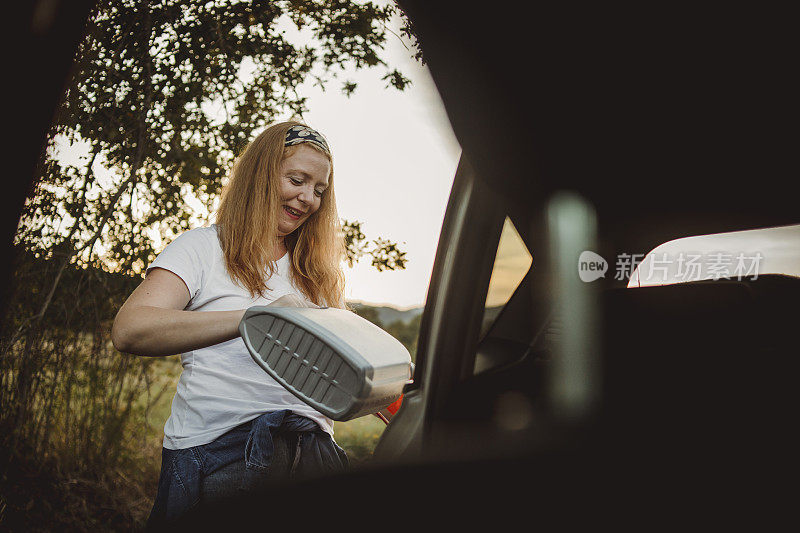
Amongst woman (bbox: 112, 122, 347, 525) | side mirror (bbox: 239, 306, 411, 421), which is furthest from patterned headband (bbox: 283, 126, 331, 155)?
side mirror (bbox: 239, 306, 411, 421)

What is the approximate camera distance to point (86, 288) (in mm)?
4043

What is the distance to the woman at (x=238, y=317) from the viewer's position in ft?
4.55

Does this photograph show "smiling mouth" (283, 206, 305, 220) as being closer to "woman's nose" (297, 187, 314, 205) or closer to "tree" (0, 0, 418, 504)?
"woman's nose" (297, 187, 314, 205)

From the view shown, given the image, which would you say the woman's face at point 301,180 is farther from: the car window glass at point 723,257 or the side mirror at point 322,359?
the car window glass at point 723,257

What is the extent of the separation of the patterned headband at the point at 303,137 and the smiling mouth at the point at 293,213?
0.68 ft

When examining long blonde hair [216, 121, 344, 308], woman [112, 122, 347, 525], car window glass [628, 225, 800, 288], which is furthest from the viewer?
long blonde hair [216, 121, 344, 308]

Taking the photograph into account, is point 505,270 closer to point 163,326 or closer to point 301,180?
point 163,326

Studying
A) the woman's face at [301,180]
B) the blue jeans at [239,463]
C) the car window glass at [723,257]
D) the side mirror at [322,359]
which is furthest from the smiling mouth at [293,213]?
the car window glass at [723,257]

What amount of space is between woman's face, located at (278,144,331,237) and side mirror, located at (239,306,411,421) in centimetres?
104

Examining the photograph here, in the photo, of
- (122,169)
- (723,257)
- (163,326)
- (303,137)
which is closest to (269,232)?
(303,137)

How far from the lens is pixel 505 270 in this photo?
121 centimetres

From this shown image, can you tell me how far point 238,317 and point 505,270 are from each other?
0.57 metres

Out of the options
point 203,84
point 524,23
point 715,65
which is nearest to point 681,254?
point 715,65

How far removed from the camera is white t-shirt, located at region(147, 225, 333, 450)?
5.24 feet
